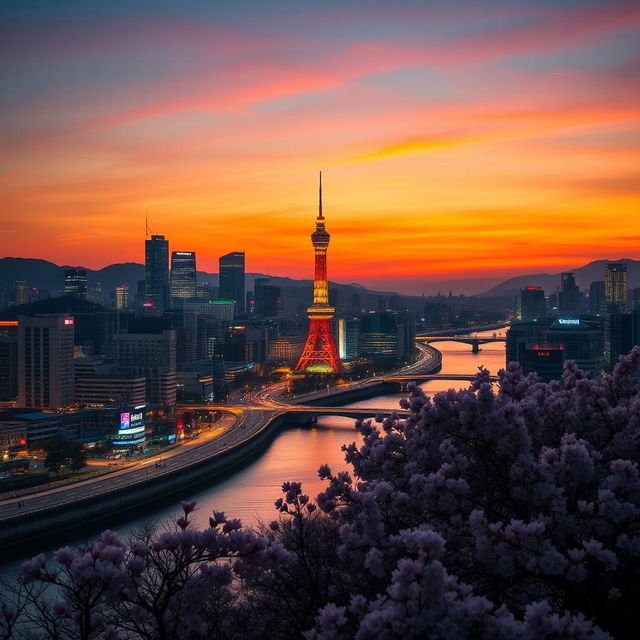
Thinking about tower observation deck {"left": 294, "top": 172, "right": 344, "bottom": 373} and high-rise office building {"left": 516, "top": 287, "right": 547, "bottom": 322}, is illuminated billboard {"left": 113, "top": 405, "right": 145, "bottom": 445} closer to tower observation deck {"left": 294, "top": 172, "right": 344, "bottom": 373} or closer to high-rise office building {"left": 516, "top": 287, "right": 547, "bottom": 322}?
tower observation deck {"left": 294, "top": 172, "right": 344, "bottom": 373}

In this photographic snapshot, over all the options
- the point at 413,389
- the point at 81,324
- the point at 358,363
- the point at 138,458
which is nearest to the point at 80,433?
the point at 138,458

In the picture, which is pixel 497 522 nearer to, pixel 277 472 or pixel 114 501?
pixel 114 501

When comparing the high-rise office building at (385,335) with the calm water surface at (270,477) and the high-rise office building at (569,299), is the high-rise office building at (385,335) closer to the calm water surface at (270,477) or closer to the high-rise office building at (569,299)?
the calm water surface at (270,477)

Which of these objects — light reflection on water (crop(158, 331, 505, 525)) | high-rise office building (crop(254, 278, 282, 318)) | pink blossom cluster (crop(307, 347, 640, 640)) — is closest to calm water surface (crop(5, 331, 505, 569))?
light reflection on water (crop(158, 331, 505, 525))

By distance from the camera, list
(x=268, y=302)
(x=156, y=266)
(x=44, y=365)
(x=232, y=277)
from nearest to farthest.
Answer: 1. (x=44, y=365)
2. (x=268, y=302)
3. (x=156, y=266)
4. (x=232, y=277)

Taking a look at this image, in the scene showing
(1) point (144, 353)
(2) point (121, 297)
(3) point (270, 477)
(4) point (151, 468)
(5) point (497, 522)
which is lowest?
(3) point (270, 477)

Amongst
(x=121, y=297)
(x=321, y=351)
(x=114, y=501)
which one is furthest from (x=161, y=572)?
(x=121, y=297)
